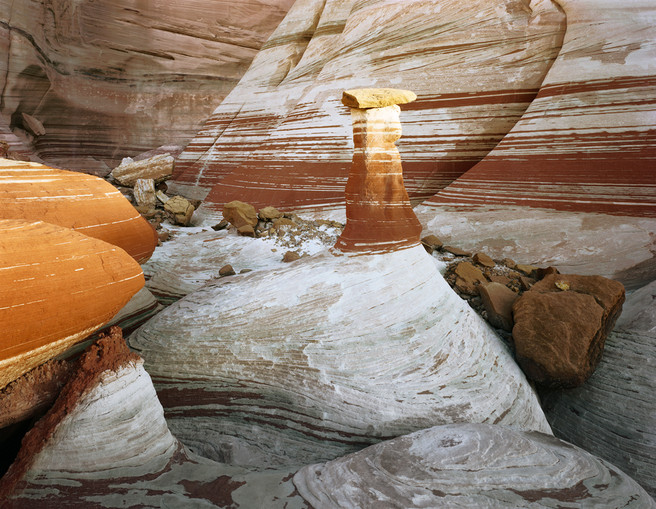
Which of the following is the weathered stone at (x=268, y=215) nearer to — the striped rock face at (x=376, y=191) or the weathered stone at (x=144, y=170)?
the striped rock face at (x=376, y=191)

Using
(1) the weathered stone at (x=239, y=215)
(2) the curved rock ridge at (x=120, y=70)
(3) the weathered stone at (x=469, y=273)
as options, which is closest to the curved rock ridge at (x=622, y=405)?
(3) the weathered stone at (x=469, y=273)

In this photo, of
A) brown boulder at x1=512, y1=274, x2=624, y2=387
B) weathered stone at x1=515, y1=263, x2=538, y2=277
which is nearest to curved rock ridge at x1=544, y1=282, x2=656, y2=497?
brown boulder at x1=512, y1=274, x2=624, y2=387

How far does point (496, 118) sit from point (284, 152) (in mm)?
3328

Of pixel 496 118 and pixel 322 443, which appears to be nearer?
pixel 322 443

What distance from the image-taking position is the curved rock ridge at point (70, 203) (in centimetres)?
274

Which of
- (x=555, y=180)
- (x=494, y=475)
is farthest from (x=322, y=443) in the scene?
(x=555, y=180)

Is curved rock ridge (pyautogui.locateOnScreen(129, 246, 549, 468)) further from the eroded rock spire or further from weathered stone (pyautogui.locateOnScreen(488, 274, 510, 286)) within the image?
weathered stone (pyautogui.locateOnScreen(488, 274, 510, 286))

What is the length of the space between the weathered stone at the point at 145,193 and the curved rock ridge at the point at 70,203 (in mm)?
4183

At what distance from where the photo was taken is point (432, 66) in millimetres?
6754

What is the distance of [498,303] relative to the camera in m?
4.29

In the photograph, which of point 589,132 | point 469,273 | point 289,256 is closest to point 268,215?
point 289,256

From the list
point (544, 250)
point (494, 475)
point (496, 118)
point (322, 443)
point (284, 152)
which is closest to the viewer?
point (494, 475)

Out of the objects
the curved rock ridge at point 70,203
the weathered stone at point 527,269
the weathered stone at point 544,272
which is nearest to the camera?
the curved rock ridge at point 70,203

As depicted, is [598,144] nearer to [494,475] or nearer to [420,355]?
[420,355]
